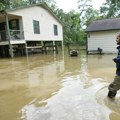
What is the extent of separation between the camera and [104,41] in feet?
64.0

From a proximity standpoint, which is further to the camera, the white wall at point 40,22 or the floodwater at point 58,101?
the white wall at point 40,22

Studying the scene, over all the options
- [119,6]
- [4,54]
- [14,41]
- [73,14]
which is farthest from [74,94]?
[73,14]

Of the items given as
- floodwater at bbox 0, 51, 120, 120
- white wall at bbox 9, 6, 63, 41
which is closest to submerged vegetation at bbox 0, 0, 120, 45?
white wall at bbox 9, 6, 63, 41

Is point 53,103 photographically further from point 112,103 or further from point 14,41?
point 14,41

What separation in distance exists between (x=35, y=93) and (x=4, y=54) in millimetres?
15987

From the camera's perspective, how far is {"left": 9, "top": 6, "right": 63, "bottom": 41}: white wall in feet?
62.8

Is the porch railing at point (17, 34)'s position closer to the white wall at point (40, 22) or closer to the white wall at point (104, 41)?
the white wall at point (40, 22)

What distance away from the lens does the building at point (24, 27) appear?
17781 millimetres

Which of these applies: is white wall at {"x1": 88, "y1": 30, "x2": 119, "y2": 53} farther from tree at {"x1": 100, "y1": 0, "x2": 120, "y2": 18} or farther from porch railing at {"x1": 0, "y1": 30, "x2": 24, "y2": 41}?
tree at {"x1": 100, "y1": 0, "x2": 120, "y2": 18}

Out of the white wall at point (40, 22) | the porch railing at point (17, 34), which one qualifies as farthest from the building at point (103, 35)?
the porch railing at point (17, 34)

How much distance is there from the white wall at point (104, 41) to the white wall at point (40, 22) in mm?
5320

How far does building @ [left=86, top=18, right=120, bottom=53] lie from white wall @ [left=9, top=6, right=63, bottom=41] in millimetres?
5165

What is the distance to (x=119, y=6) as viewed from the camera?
30688 millimetres

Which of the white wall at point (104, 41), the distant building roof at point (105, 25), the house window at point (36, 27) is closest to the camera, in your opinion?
the distant building roof at point (105, 25)
